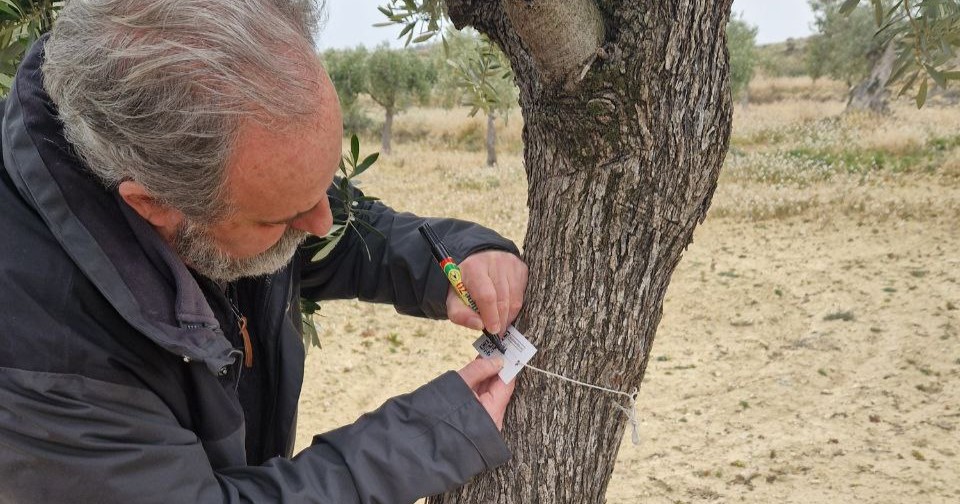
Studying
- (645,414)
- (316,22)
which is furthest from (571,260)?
(645,414)

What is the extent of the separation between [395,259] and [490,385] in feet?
1.42

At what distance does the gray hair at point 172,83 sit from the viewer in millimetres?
1321

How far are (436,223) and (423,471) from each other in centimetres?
72

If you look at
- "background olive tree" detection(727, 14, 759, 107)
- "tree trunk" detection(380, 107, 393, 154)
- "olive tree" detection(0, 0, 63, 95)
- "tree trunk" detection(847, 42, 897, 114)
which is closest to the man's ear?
"olive tree" detection(0, 0, 63, 95)

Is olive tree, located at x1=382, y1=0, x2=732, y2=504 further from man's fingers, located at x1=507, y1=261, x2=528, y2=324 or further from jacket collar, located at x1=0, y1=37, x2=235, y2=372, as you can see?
jacket collar, located at x1=0, y1=37, x2=235, y2=372

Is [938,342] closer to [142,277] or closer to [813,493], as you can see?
[813,493]

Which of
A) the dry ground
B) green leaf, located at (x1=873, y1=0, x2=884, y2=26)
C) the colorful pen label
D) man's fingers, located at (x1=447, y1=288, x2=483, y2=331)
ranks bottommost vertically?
the dry ground

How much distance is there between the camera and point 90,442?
131 cm

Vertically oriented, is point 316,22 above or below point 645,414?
above

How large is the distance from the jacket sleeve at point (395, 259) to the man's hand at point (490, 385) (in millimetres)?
233

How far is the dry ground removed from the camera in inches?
161

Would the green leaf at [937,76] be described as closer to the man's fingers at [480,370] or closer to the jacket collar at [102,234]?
the man's fingers at [480,370]

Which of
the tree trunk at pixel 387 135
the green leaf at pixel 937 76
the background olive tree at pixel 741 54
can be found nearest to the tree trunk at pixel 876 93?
the background olive tree at pixel 741 54

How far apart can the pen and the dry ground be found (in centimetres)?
246
